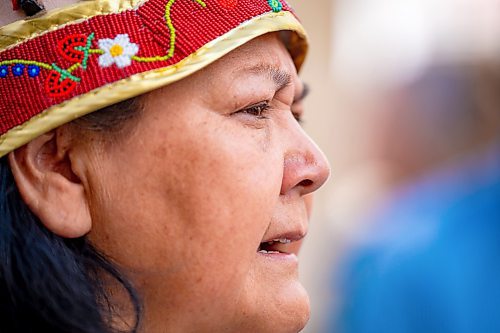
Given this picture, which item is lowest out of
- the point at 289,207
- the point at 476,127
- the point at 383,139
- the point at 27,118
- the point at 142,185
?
the point at 383,139

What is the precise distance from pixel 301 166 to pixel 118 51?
1.58 ft

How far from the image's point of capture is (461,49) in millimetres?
4816

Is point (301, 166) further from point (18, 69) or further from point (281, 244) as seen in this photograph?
point (18, 69)

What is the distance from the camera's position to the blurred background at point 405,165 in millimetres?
3395

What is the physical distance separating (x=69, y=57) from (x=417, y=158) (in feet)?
10.1

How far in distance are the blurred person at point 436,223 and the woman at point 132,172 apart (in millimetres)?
1594

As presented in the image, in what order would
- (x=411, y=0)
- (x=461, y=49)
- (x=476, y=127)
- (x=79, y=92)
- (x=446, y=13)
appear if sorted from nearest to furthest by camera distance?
(x=79, y=92)
(x=476, y=127)
(x=461, y=49)
(x=446, y=13)
(x=411, y=0)

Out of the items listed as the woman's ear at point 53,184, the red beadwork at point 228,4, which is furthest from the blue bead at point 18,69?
the red beadwork at point 228,4

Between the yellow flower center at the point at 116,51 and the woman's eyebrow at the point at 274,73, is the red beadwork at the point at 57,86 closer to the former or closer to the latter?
the yellow flower center at the point at 116,51

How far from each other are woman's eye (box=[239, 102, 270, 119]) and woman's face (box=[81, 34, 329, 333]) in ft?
0.04

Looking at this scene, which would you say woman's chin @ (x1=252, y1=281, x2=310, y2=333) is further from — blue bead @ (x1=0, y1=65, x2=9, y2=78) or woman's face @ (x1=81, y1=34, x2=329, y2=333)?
blue bead @ (x1=0, y1=65, x2=9, y2=78)

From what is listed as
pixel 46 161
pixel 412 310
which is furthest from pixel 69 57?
pixel 412 310

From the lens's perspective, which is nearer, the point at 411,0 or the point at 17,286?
the point at 17,286

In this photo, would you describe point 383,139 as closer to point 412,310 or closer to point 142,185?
point 412,310
